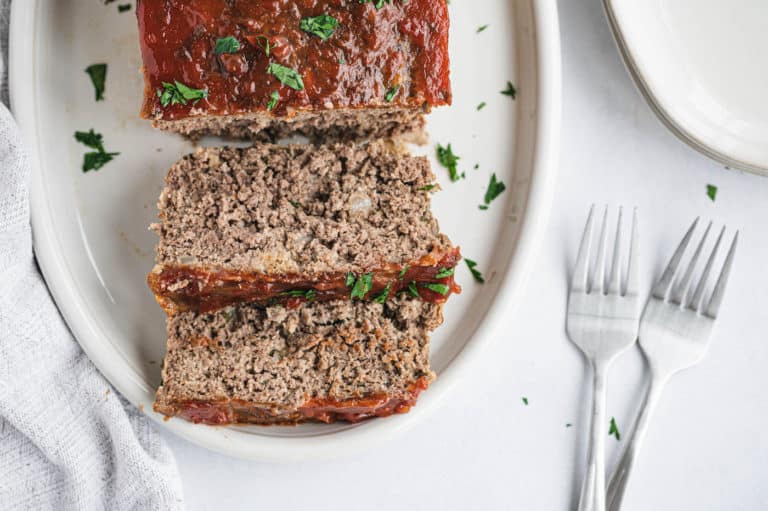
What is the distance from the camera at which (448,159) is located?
4.26 m

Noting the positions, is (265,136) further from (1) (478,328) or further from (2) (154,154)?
(1) (478,328)

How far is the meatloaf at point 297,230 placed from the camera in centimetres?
355

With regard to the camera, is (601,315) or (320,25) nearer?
(320,25)

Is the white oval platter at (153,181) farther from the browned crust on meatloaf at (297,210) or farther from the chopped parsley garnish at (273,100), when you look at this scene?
the chopped parsley garnish at (273,100)

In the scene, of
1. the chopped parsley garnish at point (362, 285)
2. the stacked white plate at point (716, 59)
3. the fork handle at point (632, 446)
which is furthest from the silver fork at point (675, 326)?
the chopped parsley garnish at point (362, 285)

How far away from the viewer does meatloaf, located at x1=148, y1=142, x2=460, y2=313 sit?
3.55 m

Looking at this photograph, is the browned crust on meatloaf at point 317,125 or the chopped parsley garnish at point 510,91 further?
the chopped parsley garnish at point 510,91

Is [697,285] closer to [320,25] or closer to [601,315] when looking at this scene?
[601,315]

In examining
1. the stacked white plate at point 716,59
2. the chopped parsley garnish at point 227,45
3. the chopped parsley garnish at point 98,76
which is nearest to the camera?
the chopped parsley garnish at point 227,45

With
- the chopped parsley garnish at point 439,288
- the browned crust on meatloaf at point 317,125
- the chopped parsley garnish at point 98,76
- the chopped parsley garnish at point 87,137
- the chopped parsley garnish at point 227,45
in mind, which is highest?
the chopped parsley garnish at point 227,45

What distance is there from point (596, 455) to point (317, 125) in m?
2.72

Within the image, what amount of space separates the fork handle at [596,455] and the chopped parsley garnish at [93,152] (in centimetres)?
341

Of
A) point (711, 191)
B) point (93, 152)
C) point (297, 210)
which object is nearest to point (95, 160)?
point (93, 152)

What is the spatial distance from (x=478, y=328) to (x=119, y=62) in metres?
2.79
